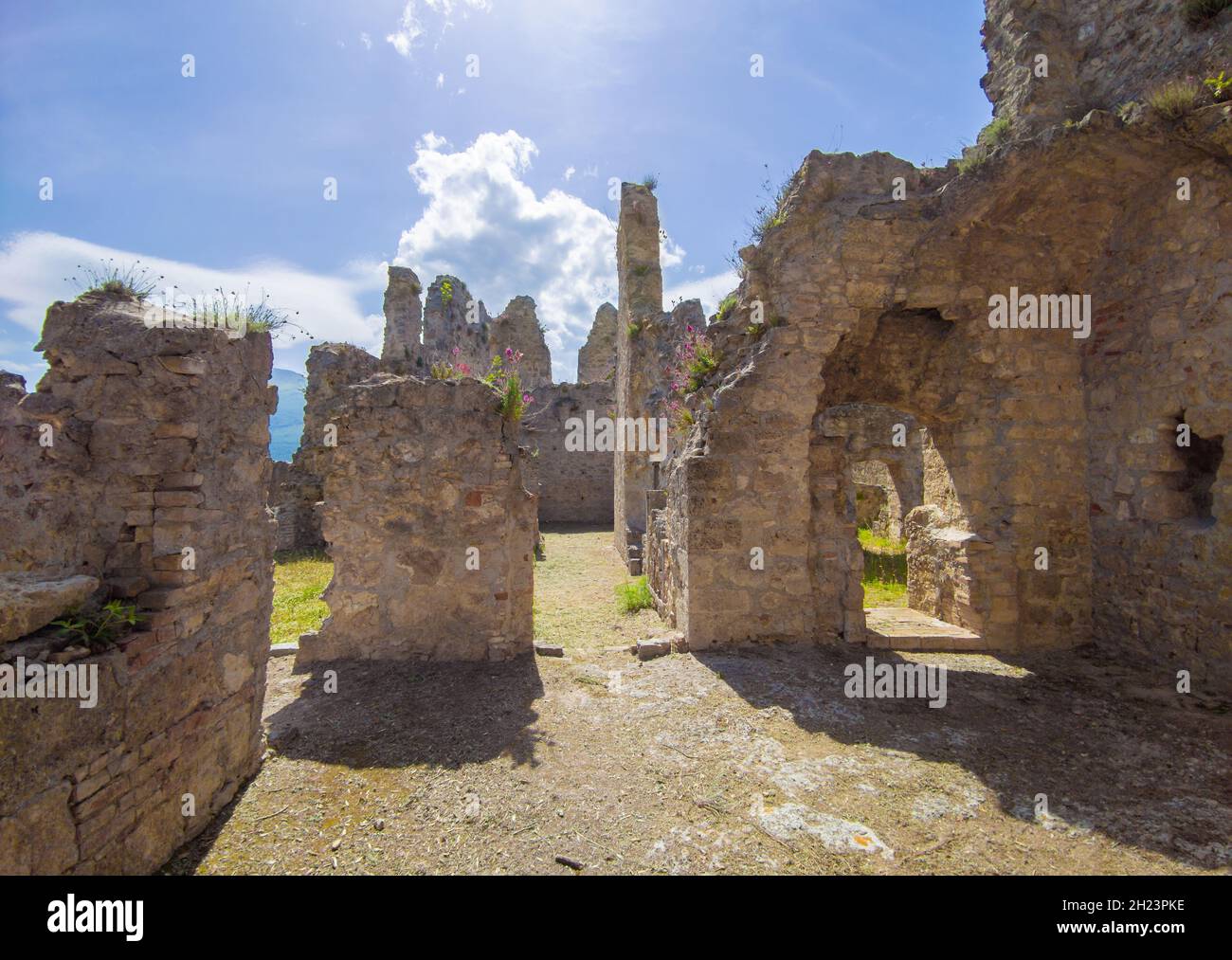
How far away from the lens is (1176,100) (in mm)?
4891

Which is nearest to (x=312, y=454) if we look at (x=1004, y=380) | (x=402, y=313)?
(x=402, y=313)

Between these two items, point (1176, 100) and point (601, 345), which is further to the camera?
point (601, 345)

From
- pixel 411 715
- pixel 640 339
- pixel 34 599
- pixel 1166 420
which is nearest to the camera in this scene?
pixel 34 599

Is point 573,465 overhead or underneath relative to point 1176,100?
underneath

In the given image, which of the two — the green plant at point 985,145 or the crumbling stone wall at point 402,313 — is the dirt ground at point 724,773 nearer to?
the green plant at point 985,145

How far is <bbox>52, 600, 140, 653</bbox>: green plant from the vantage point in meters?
2.63

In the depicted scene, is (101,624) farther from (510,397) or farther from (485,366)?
(485,366)

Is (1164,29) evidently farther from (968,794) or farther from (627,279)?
(627,279)

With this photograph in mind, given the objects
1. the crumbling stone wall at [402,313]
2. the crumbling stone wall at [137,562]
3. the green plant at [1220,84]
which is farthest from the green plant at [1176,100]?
the crumbling stone wall at [402,313]

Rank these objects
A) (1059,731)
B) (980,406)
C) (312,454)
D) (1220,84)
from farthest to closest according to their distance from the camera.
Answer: (312,454) < (980,406) < (1220,84) < (1059,731)

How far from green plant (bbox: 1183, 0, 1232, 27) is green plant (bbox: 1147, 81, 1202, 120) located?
0.79 meters

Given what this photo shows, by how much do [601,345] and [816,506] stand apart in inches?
779
